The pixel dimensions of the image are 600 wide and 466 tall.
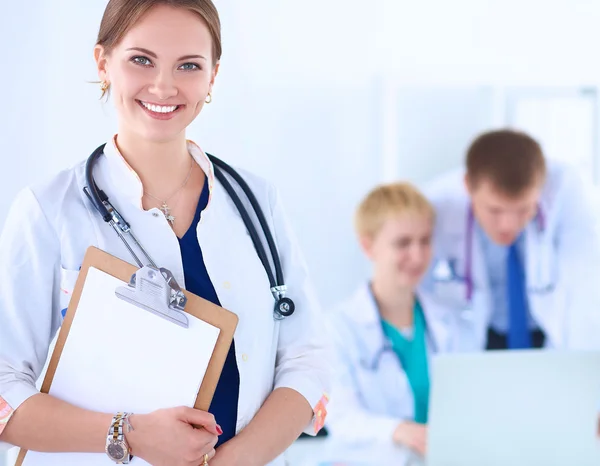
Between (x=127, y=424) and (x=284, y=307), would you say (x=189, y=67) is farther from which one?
(x=127, y=424)

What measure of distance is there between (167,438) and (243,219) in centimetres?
33

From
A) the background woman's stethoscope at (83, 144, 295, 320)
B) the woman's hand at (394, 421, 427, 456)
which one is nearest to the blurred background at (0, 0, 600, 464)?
the woman's hand at (394, 421, 427, 456)

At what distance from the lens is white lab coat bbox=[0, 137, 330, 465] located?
3.29 ft

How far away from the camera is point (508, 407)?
148cm

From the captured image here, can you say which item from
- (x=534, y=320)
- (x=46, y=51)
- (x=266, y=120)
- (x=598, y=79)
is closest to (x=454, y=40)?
(x=598, y=79)

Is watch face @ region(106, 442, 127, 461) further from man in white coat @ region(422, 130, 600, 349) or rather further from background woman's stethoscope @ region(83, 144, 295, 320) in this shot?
man in white coat @ region(422, 130, 600, 349)

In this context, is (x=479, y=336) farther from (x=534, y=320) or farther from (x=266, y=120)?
(x=266, y=120)

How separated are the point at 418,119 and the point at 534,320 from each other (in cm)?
84

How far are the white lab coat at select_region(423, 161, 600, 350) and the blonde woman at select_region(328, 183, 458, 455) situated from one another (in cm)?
12

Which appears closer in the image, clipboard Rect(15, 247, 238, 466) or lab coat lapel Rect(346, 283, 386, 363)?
clipboard Rect(15, 247, 238, 466)

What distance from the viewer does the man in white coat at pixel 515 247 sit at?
2723mm

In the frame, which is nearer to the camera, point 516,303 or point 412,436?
point 412,436

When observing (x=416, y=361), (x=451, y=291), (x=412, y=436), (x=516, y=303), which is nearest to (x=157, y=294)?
(x=412, y=436)

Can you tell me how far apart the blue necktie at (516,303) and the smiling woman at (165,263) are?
176cm
